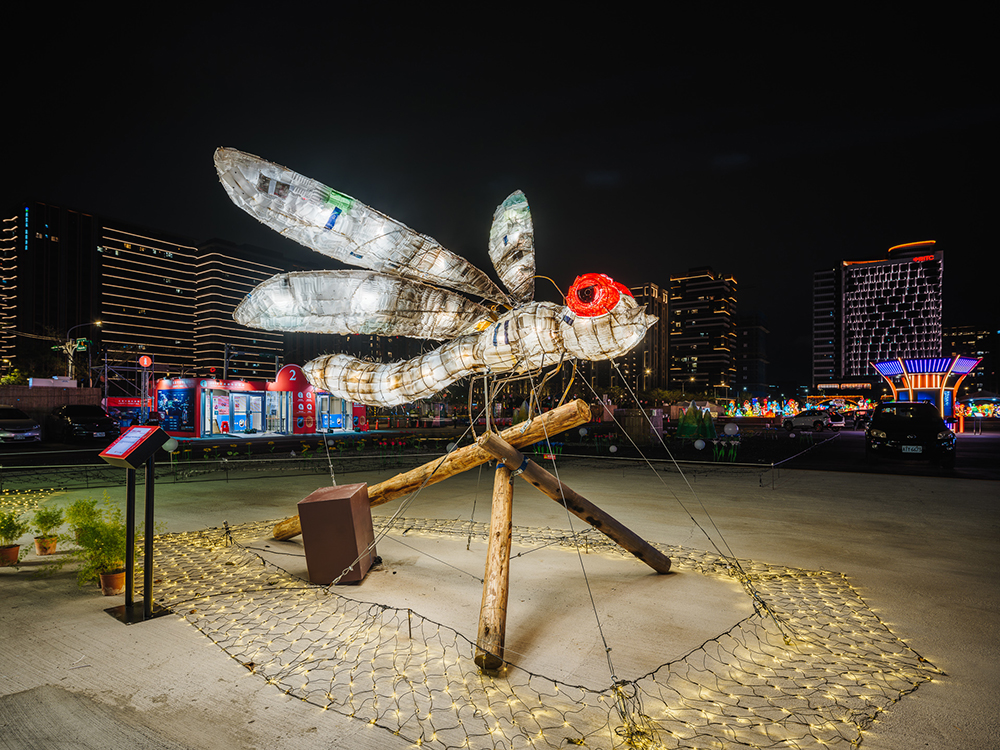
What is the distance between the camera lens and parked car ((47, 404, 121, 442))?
63.9ft

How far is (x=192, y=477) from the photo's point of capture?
1170 cm

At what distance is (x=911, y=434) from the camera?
43.9 feet

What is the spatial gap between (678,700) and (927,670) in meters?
1.65

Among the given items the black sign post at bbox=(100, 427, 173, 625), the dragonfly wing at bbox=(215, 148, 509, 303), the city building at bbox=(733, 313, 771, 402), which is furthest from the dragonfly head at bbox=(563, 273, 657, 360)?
the city building at bbox=(733, 313, 771, 402)

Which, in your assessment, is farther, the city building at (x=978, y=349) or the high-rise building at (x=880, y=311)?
the city building at (x=978, y=349)

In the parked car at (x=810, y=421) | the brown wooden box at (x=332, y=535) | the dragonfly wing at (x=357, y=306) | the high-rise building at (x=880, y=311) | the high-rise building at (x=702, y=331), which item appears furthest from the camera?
the high-rise building at (x=702, y=331)

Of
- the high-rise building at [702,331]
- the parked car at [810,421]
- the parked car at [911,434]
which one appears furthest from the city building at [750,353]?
the parked car at [911,434]

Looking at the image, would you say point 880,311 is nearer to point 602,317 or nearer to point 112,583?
point 602,317

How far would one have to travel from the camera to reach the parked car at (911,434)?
42.3 ft

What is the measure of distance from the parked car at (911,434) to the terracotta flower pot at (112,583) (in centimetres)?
1625

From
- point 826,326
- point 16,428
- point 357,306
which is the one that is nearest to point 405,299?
point 357,306

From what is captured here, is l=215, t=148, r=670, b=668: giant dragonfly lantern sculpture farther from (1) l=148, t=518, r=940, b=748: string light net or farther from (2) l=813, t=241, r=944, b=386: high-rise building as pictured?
(2) l=813, t=241, r=944, b=386: high-rise building

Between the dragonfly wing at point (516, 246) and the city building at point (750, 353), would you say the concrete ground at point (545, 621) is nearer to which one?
the dragonfly wing at point (516, 246)

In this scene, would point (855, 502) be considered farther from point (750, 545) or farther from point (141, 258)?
point (141, 258)
